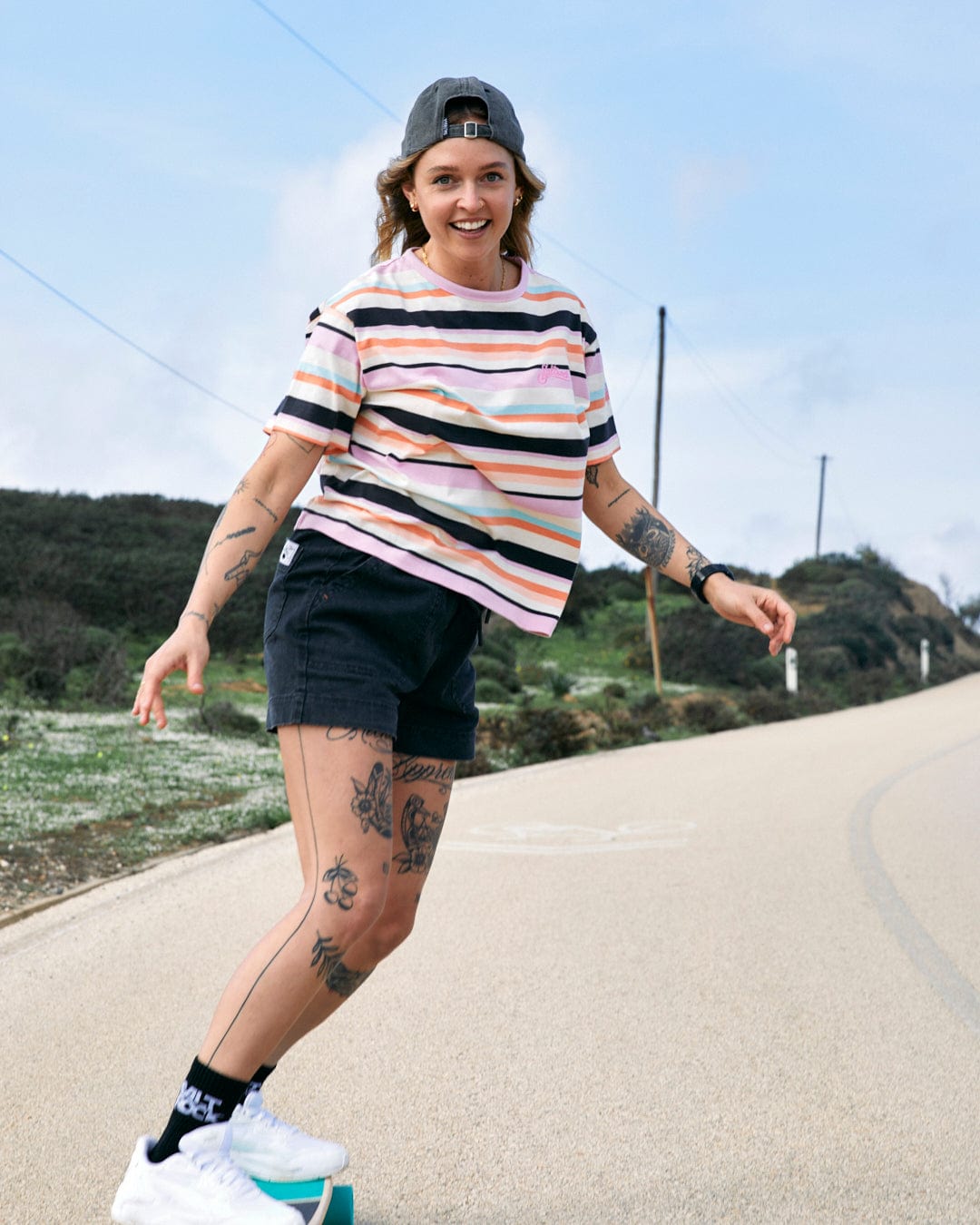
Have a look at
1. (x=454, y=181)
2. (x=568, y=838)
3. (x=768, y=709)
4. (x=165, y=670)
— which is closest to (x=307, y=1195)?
(x=165, y=670)

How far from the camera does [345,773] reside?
2.52m

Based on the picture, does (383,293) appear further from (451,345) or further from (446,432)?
(446,432)

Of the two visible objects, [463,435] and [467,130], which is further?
[467,130]

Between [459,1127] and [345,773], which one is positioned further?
[459,1127]

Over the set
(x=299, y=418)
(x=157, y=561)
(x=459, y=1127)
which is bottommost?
(x=459, y=1127)

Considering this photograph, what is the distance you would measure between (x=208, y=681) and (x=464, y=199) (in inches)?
661

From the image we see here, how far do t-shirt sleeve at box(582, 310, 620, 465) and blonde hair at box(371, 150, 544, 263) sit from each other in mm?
235

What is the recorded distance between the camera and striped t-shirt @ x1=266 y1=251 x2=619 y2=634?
2584mm

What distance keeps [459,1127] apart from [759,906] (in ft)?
10.1

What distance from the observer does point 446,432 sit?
2.60m

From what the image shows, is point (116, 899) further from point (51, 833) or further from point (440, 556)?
point (440, 556)

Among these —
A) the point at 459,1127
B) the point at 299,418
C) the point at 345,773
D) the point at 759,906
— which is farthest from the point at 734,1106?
the point at 759,906

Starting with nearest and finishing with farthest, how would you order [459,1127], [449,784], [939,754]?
[449,784], [459,1127], [939,754]

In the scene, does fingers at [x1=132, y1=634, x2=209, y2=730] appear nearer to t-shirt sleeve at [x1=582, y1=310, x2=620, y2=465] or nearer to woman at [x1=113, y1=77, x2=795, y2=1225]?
woman at [x1=113, y1=77, x2=795, y2=1225]
